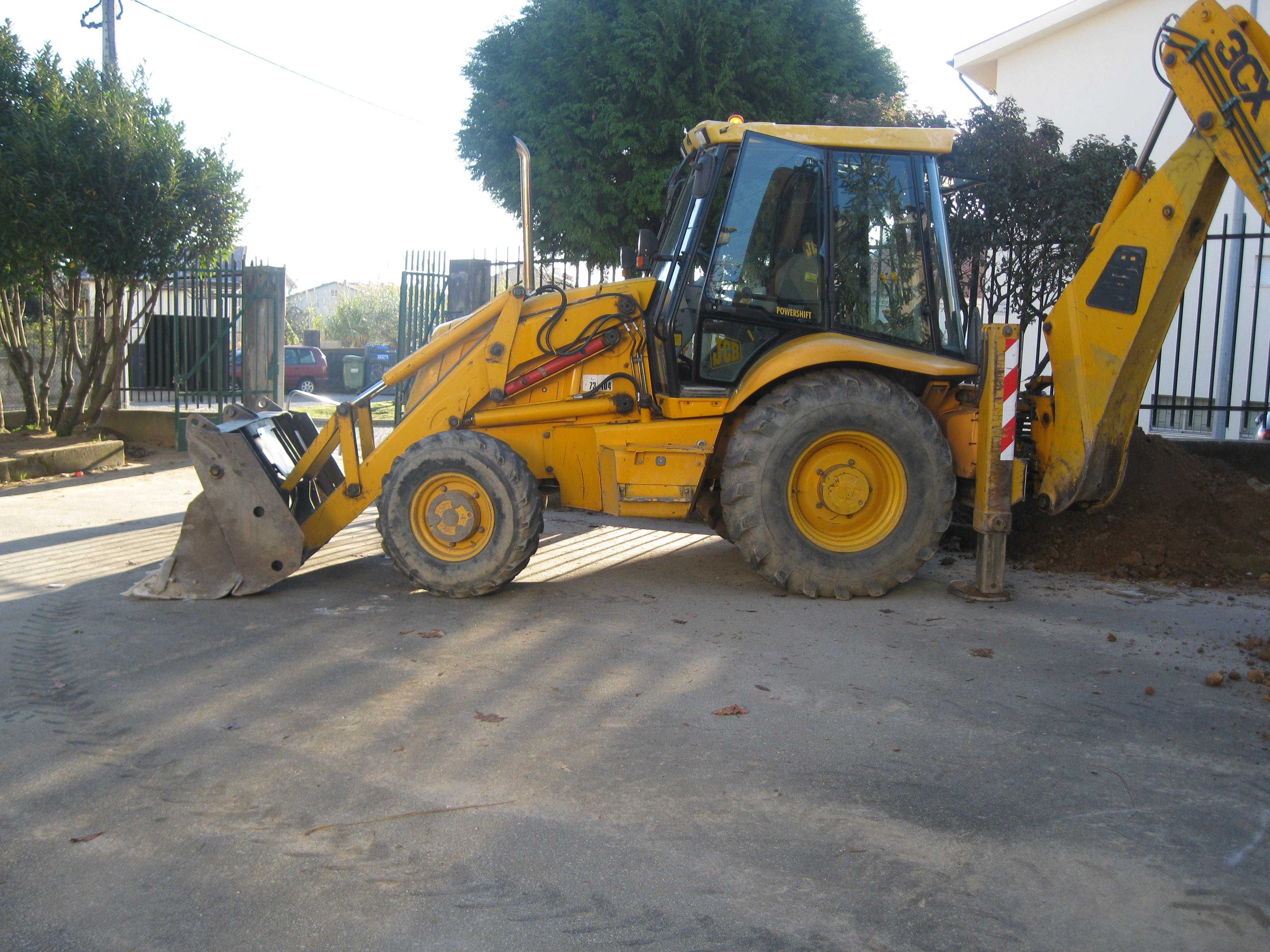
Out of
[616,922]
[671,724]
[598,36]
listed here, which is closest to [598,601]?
[671,724]

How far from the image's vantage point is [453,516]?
6.30 meters

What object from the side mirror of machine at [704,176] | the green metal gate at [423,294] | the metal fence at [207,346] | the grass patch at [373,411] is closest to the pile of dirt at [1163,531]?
the side mirror of machine at [704,176]

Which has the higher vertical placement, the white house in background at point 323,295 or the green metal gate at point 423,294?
the white house in background at point 323,295

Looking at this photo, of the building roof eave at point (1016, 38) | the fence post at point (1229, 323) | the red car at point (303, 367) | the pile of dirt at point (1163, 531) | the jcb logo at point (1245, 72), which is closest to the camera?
the jcb logo at point (1245, 72)

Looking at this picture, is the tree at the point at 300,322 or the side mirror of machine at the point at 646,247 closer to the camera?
the side mirror of machine at the point at 646,247

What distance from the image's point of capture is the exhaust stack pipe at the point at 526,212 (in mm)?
5820

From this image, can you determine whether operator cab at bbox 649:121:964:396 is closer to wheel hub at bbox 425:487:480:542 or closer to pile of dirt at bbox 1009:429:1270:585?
wheel hub at bbox 425:487:480:542

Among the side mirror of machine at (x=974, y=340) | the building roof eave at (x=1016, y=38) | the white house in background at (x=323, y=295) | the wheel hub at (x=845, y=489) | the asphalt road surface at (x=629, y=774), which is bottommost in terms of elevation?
the asphalt road surface at (x=629, y=774)

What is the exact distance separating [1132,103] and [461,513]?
18406 mm

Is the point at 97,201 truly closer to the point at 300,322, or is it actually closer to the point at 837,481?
the point at 837,481

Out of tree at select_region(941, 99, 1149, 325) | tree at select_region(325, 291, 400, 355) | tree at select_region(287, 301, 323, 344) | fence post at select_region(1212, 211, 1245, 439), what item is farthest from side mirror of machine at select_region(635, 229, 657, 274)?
tree at select_region(325, 291, 400, 355)

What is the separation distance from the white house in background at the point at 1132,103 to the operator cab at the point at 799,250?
7.39m

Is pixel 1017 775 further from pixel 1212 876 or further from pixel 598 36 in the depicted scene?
pixel 598 36

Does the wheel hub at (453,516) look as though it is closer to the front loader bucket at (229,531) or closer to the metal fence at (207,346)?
the front loader bucket at (229,531)
